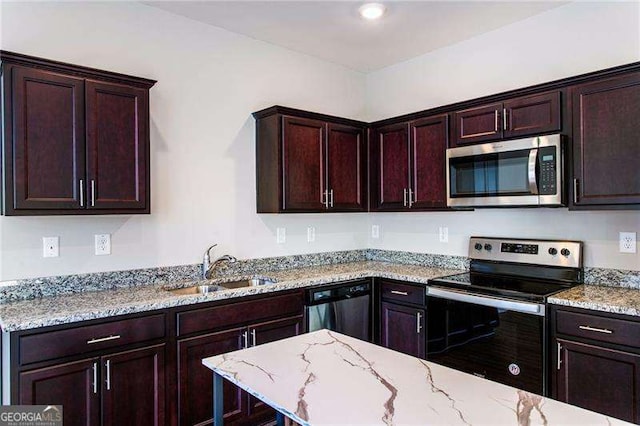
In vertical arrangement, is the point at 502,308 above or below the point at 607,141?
below

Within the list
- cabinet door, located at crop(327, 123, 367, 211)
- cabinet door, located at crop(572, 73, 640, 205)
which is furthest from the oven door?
cabinet door, located at crop(327, 123, 367, 211)

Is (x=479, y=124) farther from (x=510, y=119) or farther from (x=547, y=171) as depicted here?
(x=547, y=171)

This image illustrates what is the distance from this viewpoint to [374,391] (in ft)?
4.16

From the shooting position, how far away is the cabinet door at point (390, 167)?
3.53 metres

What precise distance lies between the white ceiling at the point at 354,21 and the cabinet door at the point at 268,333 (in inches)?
83.1

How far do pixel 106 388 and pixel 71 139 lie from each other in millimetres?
1295

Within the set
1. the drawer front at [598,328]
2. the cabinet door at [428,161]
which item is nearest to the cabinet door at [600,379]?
the drawer front at [598,328]

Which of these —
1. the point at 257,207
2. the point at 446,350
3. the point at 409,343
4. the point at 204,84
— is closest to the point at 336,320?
the point at 409,343

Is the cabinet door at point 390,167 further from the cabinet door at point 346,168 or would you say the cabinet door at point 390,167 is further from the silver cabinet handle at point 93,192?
the silver cabinet handle at point 93,192

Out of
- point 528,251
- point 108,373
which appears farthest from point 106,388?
point 528,251

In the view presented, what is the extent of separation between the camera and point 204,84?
3102mm

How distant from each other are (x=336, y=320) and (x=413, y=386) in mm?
1852

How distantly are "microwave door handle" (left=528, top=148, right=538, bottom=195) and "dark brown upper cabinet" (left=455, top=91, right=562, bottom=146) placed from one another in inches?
6.1

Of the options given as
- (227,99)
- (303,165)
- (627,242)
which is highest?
(227,99)
